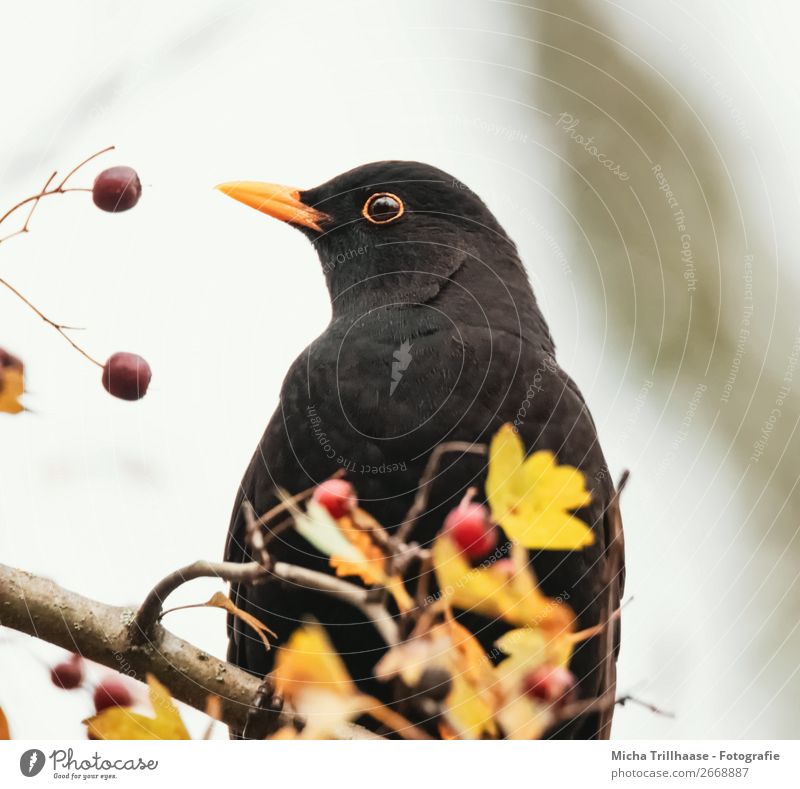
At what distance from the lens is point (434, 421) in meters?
2.29

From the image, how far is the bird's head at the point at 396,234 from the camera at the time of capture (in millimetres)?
2539

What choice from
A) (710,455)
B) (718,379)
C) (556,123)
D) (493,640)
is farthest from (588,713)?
(556,123)

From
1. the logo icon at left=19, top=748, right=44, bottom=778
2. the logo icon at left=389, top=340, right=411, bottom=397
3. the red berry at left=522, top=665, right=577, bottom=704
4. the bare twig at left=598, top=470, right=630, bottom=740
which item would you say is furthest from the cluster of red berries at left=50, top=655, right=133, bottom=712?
the bare twig at left=598, top=470, right=630, bottom=740

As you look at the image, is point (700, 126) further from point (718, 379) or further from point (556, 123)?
point (718, 379)

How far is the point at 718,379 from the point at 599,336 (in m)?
0.30

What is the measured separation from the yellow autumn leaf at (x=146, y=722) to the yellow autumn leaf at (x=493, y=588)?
0.47 meters

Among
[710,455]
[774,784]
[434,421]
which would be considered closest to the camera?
[774,784]

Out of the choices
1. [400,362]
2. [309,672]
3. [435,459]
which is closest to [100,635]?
[309,672]

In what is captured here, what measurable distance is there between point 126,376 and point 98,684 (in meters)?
0.53

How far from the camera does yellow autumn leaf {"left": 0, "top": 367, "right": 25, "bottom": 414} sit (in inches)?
62.9

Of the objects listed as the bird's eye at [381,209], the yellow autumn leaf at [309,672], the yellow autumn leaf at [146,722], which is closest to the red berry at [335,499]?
the yellow autumn leaf at [309,672]

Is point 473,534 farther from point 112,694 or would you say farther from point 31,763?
point 31,763

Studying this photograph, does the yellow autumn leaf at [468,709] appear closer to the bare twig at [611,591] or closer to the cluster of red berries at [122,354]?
the bare twig at [611,591]

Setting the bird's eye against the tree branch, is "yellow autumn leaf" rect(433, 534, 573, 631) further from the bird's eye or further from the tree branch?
the bird's eye
